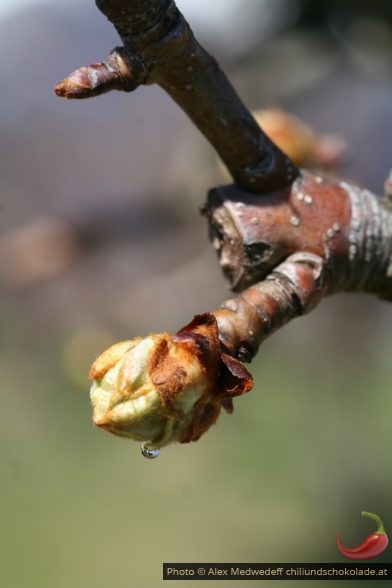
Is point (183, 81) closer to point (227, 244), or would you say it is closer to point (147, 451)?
point (227, 244)

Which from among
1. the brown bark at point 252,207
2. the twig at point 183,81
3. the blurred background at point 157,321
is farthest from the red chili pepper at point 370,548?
the blurred background at point 157,321

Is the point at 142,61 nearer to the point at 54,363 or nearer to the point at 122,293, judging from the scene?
the point at 122,293

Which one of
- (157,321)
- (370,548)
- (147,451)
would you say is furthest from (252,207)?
(157,321)

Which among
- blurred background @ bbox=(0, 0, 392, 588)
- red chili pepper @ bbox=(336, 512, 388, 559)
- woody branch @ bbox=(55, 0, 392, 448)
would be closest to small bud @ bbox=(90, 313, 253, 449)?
woody branch @ bbox=(55, 0, 392, 448)

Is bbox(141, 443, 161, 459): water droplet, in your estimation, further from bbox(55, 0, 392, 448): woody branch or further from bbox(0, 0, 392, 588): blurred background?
bbox(0, 0, 392, 588): blurred background

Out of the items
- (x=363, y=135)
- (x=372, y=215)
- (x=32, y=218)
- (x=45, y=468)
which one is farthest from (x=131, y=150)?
(x=372, y=215)

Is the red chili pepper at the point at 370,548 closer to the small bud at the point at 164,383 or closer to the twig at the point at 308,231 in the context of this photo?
the twig at the point at 308,231

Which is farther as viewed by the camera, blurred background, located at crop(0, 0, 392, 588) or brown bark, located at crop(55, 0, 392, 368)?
blurred background, located at crop(0, 0, 392, 588)
